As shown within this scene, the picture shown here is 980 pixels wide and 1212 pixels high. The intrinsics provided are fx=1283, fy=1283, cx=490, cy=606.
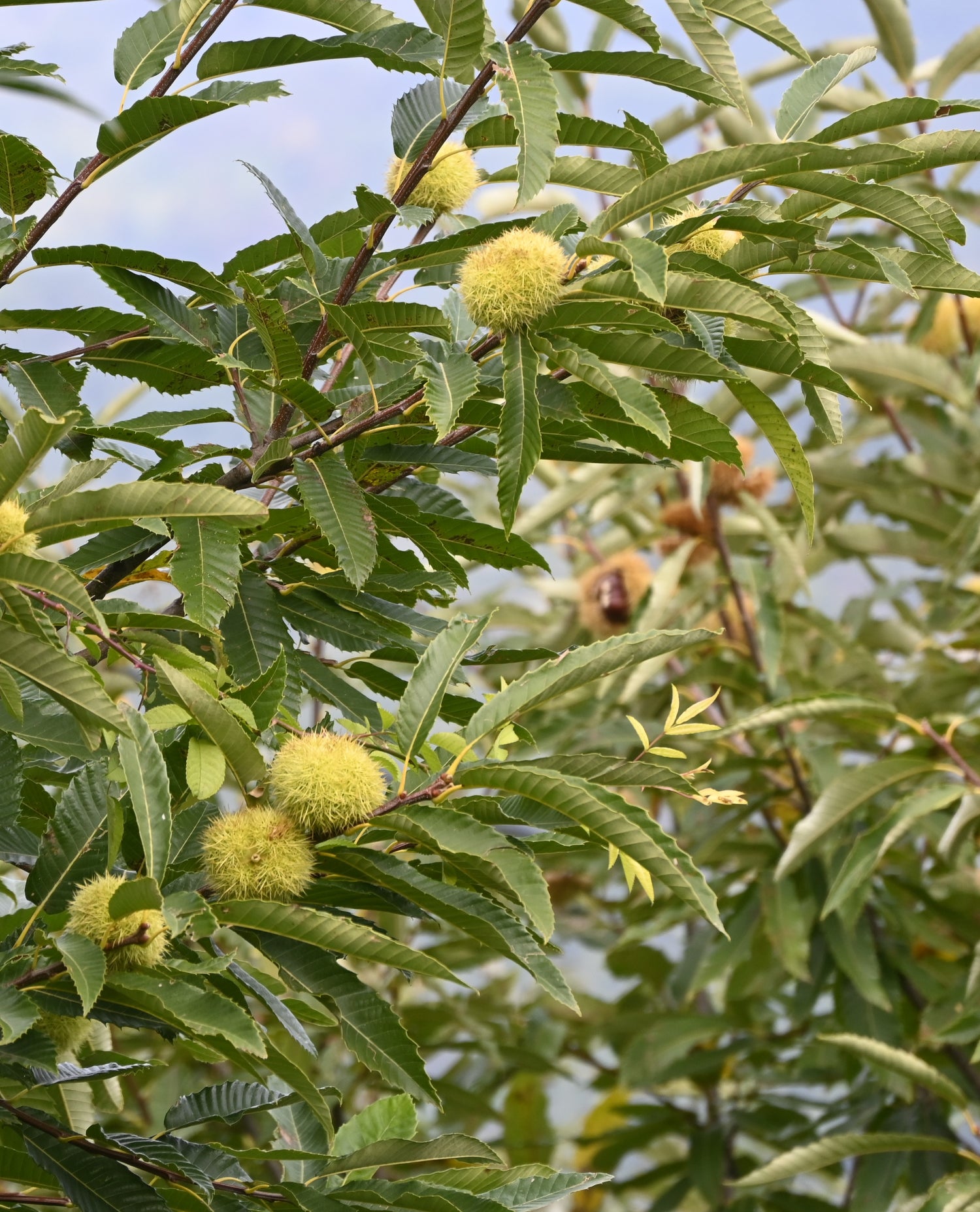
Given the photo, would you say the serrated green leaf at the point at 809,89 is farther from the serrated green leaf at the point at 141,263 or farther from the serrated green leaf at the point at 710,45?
the serrated green leaf at the point at 141,263

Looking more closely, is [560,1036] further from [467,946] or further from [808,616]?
[808,616]

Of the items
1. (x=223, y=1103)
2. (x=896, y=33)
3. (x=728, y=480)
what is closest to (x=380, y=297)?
(x=223, y=1103)

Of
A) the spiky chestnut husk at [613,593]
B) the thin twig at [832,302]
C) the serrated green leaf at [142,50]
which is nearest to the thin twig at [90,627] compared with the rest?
the serrated green leaf at [142,50]

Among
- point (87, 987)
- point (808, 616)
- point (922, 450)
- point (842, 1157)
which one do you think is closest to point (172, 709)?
point (87, 987)

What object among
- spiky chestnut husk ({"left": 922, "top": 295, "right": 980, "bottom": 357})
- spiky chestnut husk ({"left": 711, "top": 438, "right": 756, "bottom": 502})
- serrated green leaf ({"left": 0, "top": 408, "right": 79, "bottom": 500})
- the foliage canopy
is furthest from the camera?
spiky chestnut husk ({"left": 922, "top": 295, "right": 980, "bottom": 357})

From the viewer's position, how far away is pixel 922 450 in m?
2.71

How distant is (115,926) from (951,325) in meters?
2.62

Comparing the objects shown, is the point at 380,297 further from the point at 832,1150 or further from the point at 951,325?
the point at 951,325

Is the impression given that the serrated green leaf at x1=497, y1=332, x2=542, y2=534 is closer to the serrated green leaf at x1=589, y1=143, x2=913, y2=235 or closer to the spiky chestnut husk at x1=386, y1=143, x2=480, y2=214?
the serrated green leaf at x1=589, y1=143, x2=913, y2=235

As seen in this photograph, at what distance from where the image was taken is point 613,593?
259 cm

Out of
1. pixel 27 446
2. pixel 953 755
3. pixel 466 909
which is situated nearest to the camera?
pixel 27 446

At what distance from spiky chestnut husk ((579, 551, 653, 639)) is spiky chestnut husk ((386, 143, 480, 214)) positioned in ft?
4.88

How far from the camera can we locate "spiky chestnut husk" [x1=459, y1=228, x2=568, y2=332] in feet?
2.73

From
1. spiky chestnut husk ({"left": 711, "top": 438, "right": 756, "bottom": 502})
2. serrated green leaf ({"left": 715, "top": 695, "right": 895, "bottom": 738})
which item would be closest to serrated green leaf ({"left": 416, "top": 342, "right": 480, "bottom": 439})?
serrated green leaf ({"left": 715, "top": 695, "right": 895, "bottom": 738})
